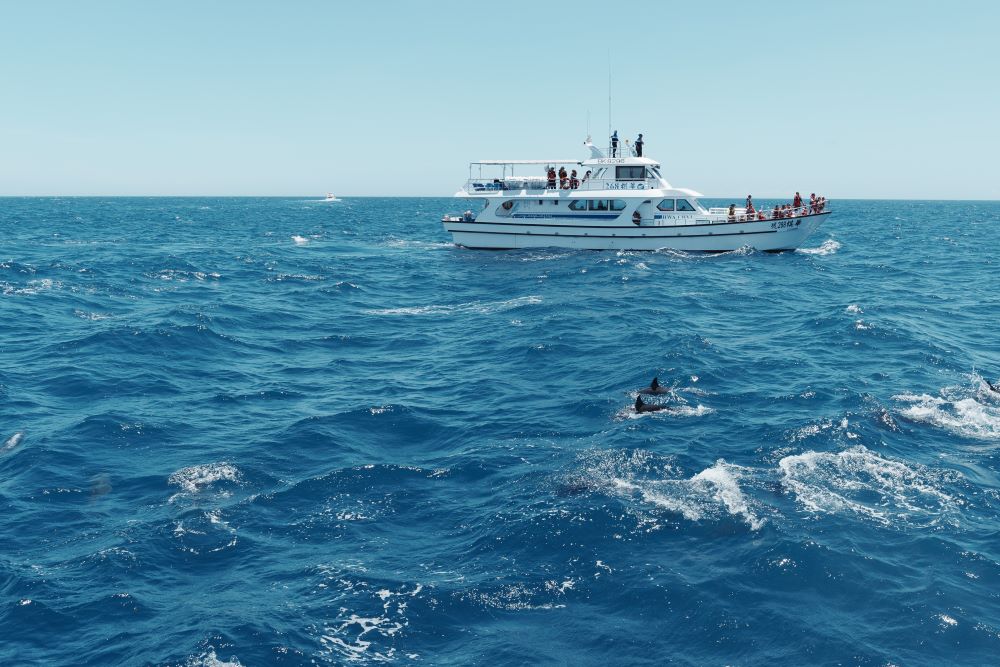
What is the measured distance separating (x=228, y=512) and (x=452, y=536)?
489 centimetres

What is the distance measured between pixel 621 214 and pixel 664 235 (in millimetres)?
3636

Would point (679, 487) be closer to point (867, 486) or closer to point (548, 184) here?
point (867, 486)

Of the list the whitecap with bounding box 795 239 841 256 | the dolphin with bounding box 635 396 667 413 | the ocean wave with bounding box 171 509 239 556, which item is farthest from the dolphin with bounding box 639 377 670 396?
the whitecap with bounding box 795 239 841 256

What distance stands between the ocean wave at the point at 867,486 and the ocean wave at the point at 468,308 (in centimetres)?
2104

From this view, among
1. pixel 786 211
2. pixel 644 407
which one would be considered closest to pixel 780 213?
pixel 786 211

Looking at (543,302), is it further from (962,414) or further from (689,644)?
(689,644)

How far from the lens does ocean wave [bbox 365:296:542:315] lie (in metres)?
35.8

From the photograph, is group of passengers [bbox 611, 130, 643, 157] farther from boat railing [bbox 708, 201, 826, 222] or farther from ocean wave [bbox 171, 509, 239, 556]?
ocean wave [bbox 171, 509, 239, 556]

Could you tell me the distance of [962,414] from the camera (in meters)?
19.5

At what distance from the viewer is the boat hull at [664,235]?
168ft

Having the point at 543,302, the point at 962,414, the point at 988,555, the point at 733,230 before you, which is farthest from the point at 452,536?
the point at 733,230

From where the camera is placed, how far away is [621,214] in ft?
172

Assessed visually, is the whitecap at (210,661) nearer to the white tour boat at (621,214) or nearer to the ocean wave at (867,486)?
the ocean wave at (867,486)

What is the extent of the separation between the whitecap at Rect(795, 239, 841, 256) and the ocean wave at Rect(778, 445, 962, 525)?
146 ft
